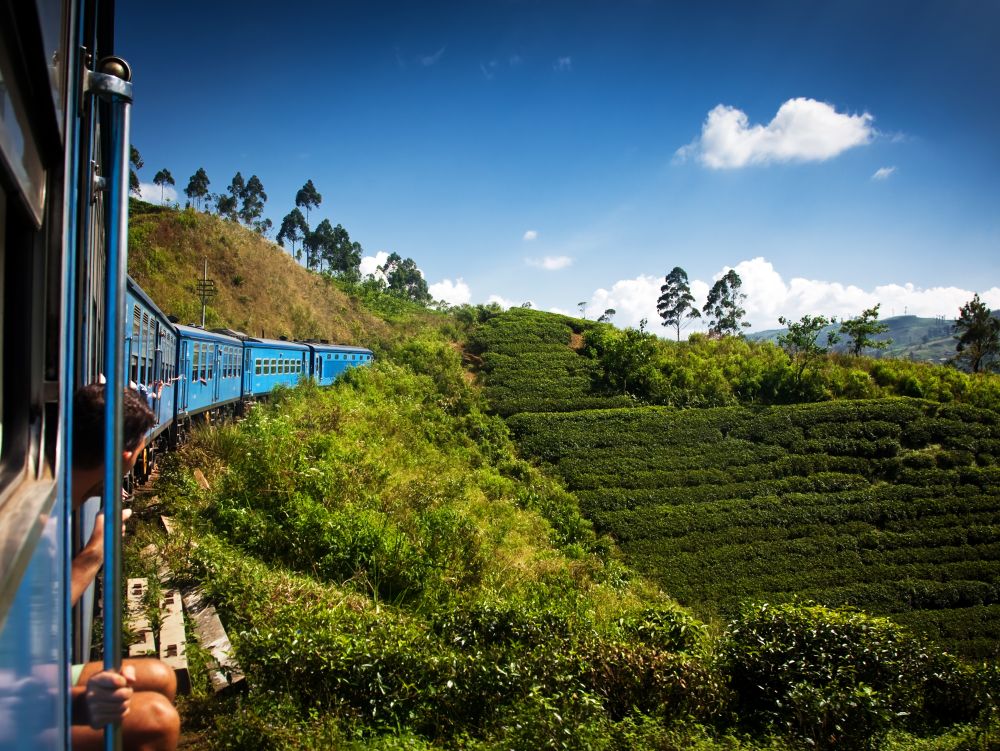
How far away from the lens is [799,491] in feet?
59.1

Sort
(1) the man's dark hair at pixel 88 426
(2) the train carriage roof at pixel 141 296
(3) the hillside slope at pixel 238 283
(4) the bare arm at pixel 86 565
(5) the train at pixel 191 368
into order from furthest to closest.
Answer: (3) the hillside slope at pixel 238 283 < (5) the train at pixel 191 368 < (2) the train carriage roof at pixel 141 296 < (4) the bare arm at pixel 86 565 < (1) the man's dark hair at pixel 88 426

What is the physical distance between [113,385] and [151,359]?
7987 mm

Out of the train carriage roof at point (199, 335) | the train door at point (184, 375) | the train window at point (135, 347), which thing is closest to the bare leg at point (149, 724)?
the train window at point (135, 347)

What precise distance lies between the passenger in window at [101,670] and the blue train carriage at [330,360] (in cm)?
1661

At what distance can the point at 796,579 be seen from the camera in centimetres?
1466

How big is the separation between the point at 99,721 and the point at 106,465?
1.65 feet

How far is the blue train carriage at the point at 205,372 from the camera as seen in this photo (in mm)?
10258

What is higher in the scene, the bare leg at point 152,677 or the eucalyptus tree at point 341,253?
the eucalyptus tree at point 341,253

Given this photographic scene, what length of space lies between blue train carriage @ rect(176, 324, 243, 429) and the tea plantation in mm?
9492

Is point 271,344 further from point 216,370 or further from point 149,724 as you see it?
point 149,724

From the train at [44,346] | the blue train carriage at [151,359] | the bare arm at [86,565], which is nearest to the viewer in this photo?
the train at [44,346]

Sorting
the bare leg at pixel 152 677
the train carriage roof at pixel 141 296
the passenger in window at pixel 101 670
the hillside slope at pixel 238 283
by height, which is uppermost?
the hillside slope at pixel 238 283

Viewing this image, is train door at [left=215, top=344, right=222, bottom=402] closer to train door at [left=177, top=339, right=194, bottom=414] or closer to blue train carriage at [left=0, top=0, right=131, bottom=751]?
train door at [left=177, top=339, right=194, bottom=414]

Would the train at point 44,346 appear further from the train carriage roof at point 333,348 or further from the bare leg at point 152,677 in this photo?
the train carriage roof at point 333,348
